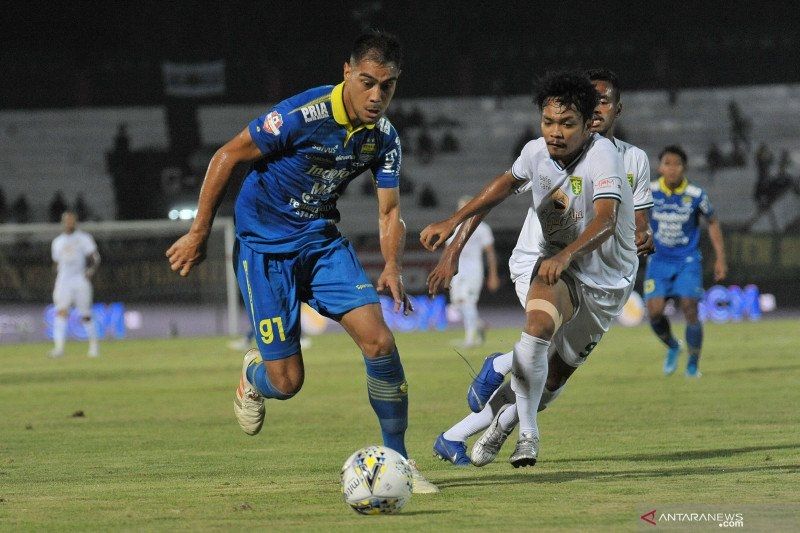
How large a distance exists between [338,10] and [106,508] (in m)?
27.6

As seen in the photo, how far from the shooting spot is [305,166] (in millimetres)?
6340

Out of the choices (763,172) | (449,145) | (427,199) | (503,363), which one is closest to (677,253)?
(503,363)

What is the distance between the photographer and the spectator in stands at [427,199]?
30.5 meters

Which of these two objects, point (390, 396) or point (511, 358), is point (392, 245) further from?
point (511, 358)

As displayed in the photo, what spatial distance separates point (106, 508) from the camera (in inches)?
227

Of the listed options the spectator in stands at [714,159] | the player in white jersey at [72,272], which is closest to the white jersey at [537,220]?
the player in white jersey at [72,272]

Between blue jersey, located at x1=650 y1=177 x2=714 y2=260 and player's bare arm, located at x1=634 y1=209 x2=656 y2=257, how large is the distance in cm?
559

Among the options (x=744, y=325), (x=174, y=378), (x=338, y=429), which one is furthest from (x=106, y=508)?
(x=744, y=325)

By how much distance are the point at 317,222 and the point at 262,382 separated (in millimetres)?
1007

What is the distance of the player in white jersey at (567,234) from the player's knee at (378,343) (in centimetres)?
60

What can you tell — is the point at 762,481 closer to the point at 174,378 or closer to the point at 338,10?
the point at 174,378

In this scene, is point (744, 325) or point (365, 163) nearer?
point (365, 163)

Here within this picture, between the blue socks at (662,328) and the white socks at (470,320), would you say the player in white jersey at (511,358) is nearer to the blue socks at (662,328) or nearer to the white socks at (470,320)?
the blue socks at (662,328)

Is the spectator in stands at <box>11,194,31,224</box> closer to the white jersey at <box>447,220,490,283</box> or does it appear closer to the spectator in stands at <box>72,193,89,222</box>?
the spectator in stands at <box>72,193,89,222</box>
